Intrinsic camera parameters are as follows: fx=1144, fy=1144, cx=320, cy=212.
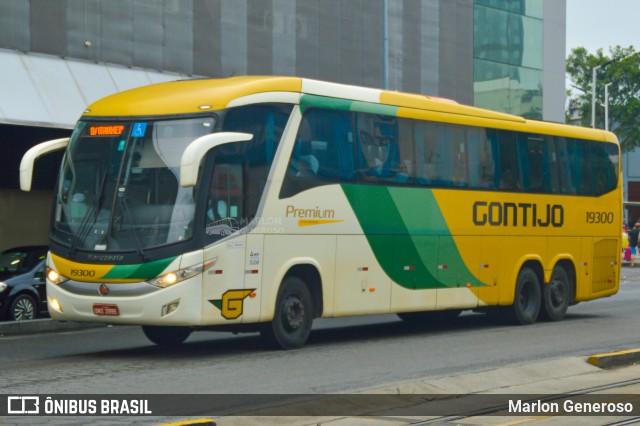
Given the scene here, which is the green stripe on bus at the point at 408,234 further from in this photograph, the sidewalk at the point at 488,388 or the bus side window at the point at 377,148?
the sidewalk at the point at 488,388

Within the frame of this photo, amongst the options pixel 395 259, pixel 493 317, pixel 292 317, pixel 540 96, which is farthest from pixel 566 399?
pixel 540 96

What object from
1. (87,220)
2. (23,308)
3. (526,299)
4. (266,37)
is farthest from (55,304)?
(266,37)

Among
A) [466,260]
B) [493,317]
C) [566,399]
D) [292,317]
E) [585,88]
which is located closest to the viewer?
[566,399]

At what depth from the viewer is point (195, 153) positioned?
13102 millimetres

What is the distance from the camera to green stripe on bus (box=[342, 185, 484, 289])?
16.5m

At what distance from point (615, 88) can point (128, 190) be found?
71.7 metres

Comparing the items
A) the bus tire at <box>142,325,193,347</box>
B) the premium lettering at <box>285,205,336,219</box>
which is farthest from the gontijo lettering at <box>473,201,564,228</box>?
the bus tire at <box>142,325,193,347</box>

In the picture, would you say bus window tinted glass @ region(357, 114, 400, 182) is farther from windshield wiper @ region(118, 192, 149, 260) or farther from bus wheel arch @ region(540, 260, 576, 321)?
bus wheel arch @ region(540, 260, 576, 321)

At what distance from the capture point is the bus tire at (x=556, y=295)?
20.8 m

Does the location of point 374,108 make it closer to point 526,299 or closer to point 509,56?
point 526,299

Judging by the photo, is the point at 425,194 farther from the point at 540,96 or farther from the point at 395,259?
the point at 540,96

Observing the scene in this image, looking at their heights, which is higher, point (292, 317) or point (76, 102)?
point (76, 102)

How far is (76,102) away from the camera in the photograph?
24.4 metres

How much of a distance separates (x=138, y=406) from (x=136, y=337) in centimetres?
789
